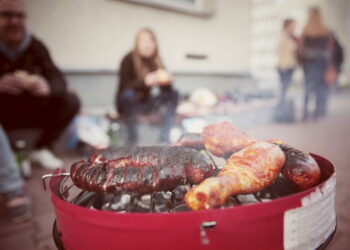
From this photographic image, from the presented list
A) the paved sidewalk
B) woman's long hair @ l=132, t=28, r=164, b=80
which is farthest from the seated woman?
the paved sidewalk

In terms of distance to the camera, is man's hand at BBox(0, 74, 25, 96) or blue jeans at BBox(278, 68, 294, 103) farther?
blue jeans at BBox(278, 68, 294, 103)

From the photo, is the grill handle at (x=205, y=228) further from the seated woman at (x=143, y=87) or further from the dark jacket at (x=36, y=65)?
the seated woman at (x=143, y=87)

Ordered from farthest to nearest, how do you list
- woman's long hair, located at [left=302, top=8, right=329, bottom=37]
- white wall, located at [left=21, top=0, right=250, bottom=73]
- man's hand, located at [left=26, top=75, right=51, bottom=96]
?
1. woman's long hair, located at [left=302, top=8, right=329, bottom=37]
2. white wall, located at [left=21, top=0, right=250, bottom=73]
3. man's hand, located at [left=26, top=75, right=51, bottom=96]

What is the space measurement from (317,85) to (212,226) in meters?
6.01

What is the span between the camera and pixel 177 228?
0.82 meters

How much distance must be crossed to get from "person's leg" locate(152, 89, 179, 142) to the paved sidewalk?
133 centimetres

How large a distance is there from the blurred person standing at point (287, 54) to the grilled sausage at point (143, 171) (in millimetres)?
5232

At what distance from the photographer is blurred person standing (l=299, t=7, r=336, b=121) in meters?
5.46

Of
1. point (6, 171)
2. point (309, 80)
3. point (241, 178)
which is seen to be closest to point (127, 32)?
point (6, 171)

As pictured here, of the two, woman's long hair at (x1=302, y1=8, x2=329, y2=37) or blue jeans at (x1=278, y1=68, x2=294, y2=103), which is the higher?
woman's long hair at (x1=302, y1=8, x2=329, y2=37)

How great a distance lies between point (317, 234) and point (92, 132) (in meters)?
3.14

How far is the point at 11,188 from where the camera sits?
2.17m

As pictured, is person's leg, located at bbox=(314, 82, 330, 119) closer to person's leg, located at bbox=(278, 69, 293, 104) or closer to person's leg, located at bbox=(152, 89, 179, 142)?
person's leg, located at bbox=(278, 69, 293, 104)

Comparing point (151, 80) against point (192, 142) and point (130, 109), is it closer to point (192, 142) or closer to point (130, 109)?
point (130, 109)
